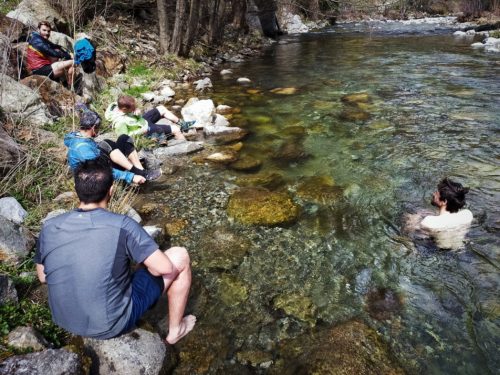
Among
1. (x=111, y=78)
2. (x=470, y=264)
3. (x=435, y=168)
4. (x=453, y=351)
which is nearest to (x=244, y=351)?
(x=453, y=351)

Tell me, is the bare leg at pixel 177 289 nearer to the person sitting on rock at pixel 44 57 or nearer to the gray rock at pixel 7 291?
the gray rock at pixel 7 291

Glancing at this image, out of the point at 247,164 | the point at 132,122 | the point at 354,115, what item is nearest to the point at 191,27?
the point at 354,115

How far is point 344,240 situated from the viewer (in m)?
4.23

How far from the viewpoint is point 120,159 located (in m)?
5.32

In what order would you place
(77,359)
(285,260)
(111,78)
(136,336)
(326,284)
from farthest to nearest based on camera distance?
(111,78), (285,260), (326,284), (136,336), (77,359)

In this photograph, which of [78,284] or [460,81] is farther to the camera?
[460,81]

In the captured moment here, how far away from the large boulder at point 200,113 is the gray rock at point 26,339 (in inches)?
219

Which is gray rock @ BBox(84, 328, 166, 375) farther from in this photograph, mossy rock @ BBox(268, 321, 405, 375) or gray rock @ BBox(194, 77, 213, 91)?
gray rock @ BBox(194, 77, 213, 91)

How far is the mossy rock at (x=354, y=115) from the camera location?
25.7 ft

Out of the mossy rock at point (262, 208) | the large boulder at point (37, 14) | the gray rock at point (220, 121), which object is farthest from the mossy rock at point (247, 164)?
the large boulder at point (37, 14)

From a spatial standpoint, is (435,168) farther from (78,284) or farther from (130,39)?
(130,39)

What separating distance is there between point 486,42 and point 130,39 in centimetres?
1417

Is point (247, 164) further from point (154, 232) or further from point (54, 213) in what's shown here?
point (54, 213)

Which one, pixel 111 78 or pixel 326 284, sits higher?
pixel 111 78
